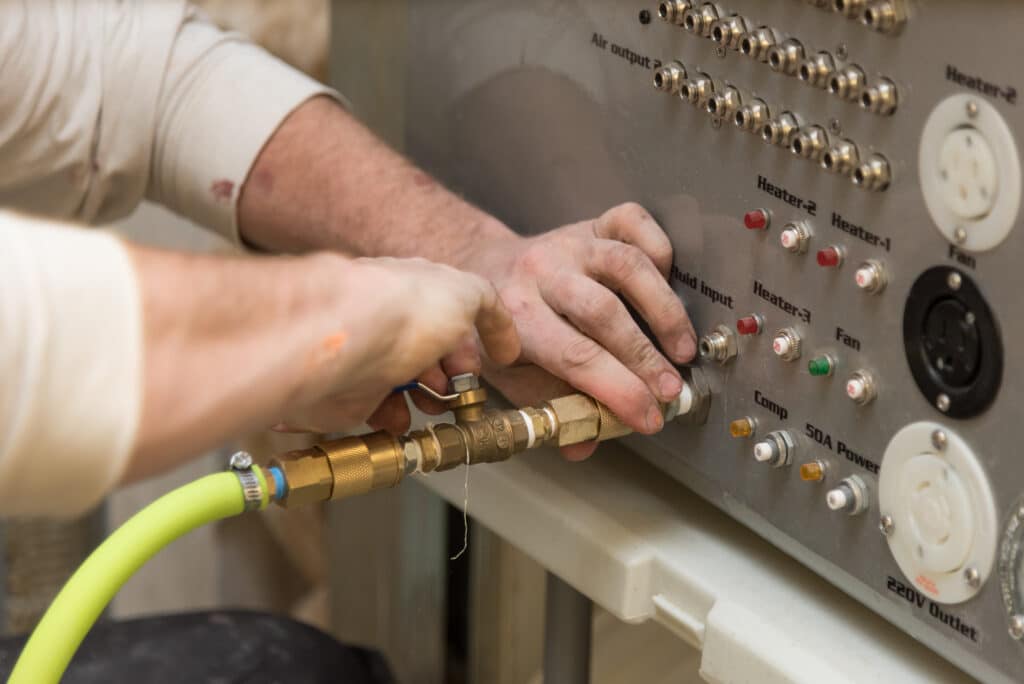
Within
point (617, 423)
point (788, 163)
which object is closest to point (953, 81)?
point (788, 163)

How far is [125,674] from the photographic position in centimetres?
73

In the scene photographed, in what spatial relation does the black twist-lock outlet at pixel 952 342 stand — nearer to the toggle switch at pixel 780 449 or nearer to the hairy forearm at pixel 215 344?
the toggle switch at pixel 780 449

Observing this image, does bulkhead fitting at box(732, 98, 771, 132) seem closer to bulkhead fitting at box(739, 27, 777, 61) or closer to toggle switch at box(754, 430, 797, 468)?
bulkhead fitting at box(739, 27, 777, 61)

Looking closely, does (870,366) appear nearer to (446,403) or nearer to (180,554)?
(446,403)

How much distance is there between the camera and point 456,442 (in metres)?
0.52

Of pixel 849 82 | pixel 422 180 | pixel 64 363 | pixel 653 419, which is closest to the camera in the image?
pixel 64 363

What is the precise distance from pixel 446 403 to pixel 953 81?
9.7 inches

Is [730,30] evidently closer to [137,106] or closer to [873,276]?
[873,276]

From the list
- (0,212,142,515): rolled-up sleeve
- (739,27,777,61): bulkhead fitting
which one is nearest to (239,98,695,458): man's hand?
(739,27,777,61): bulkhead fitting

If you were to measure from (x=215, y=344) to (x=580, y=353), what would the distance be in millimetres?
214

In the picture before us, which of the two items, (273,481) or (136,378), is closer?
(136,378)

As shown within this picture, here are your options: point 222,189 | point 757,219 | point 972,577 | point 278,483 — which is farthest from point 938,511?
point 222,189

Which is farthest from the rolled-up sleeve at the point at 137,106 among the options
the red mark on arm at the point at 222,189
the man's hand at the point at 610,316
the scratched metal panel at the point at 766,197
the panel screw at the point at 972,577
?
the panel screw at the point at 972,577

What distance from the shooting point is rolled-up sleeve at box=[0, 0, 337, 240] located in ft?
2.42
